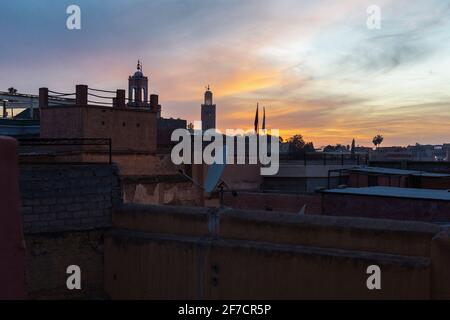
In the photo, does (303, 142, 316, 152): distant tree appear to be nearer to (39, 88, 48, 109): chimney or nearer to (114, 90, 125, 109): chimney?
(114, 90, 125, 109): chimney

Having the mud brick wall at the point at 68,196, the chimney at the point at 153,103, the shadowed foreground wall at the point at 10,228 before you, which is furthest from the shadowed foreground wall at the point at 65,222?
the chimney at the point at 153,103

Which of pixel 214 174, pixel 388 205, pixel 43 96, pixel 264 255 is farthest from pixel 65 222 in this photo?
pixel 214 174

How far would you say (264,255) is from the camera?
8352 millimetres

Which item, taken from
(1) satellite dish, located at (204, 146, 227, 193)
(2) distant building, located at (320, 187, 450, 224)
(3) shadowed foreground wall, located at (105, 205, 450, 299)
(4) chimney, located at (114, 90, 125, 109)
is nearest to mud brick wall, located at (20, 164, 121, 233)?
(3) shadowed foreground wall, located at (105, 205, 450, 299)

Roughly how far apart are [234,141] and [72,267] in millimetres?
25925

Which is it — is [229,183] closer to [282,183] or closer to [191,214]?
[282,183]

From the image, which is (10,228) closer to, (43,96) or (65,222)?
(65,222)

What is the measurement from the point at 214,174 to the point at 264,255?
20.5 m

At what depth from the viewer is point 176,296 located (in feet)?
29.8

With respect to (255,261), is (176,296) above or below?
below
